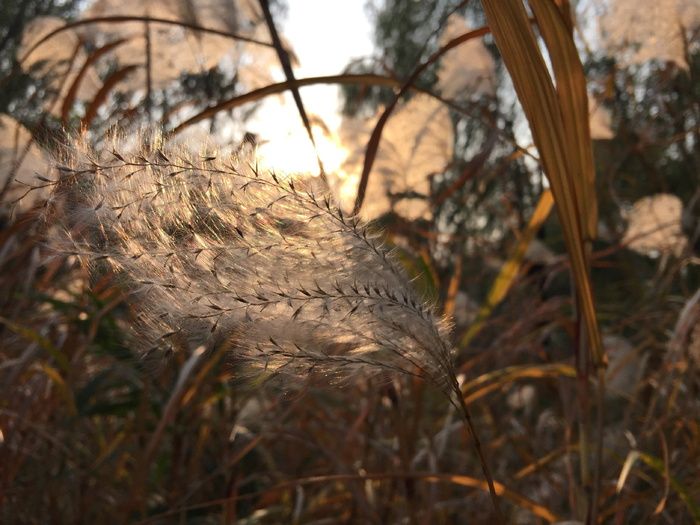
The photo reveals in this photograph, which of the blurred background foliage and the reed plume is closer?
the reed plume

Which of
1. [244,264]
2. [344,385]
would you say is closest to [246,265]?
[244,264]

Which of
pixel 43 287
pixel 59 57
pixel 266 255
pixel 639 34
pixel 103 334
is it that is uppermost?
pixel 59 57

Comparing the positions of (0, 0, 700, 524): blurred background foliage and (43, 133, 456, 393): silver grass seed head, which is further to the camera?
(0, 0, 700, 524): blurred background foliage

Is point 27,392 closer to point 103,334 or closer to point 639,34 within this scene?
point 103,334

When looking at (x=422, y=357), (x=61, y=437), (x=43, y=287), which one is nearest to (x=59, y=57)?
(x=43, y=287)
